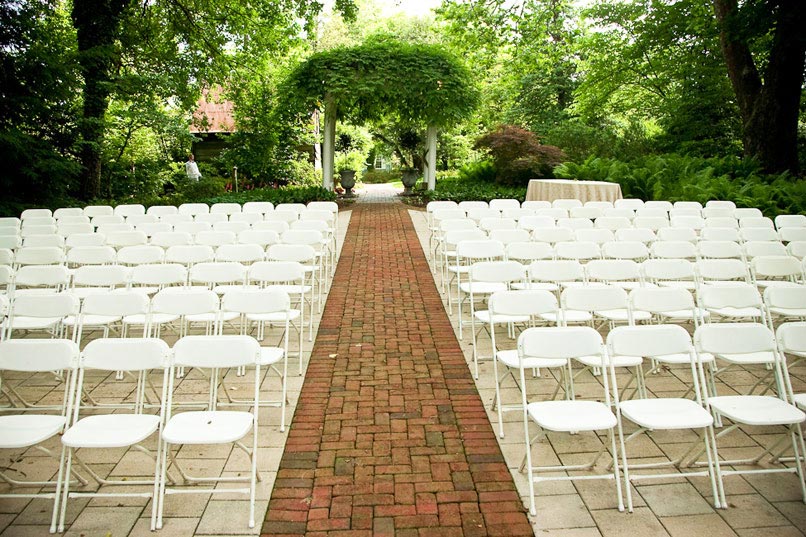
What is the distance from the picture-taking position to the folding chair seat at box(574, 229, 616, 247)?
6852mm

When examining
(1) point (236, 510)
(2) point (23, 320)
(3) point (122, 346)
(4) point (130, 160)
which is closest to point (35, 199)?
(4) point (130, 160)

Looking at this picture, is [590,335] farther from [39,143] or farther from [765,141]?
[765,141]

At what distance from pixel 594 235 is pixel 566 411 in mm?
4210

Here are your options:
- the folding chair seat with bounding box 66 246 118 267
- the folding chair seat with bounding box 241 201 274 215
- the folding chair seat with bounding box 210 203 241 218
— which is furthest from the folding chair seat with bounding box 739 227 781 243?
the folding chair seat with bounding box 210 203 241 218

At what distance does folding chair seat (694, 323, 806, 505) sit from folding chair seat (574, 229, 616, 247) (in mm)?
3404

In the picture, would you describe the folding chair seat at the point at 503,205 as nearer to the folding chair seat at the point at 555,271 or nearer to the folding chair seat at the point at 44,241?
the folding chair seat at the point at 555,271

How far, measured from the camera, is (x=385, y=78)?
642 inches

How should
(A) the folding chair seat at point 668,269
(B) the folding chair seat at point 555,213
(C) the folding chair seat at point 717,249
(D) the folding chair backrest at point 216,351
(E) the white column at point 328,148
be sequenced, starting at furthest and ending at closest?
(E) the white column at point 328,148 → (B) the folding chair seat at point 555,213 → (C) the folding chair seat at point 717,249 → (A) the folding chair seat at point 668,269 → (D) the folding chair backrest at point 216,351

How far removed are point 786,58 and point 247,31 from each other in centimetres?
1411

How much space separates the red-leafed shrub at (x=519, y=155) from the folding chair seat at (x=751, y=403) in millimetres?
13289

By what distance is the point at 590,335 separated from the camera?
336cm

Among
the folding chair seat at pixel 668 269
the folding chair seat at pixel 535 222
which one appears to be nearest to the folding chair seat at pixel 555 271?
the folding chair seat at pixel 668 269

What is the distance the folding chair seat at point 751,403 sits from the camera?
3047mm

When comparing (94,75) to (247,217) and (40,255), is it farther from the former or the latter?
(40,255)
